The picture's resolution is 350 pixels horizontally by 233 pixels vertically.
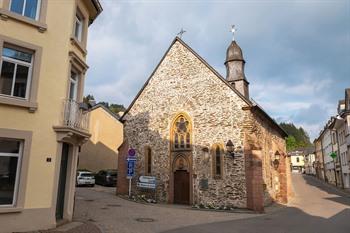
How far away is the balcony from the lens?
34.2ft

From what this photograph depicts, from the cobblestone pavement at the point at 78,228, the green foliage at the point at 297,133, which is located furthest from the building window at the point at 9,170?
the green foliage at the point at 297,133

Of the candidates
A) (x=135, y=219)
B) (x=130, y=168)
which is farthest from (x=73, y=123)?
(x=130, y=168)

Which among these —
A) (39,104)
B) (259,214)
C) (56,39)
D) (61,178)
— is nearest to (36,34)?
(56,39)

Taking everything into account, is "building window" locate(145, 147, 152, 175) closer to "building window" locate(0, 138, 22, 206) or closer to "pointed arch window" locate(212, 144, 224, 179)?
"pointed arch window" locate(212, 144, 224, 179)

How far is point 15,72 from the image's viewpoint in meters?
9.96

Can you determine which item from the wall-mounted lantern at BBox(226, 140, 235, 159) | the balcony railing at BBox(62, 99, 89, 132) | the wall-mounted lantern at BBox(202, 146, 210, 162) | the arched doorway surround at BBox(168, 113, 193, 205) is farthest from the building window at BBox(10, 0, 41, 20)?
the wall-mounted lantern at BBox(202, 146, 210, 162)

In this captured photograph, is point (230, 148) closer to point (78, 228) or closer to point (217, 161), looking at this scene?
point (217, 161)

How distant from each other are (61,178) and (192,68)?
12.7m

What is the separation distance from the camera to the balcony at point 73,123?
34.2ft

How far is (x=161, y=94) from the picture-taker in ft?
73.5

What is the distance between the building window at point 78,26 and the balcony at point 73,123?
311cm

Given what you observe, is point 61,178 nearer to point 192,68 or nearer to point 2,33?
point 2,33

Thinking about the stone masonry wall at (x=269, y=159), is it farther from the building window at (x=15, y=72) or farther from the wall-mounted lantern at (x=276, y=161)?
the building window at (x=15, y=72)

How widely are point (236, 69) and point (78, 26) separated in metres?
15.0
